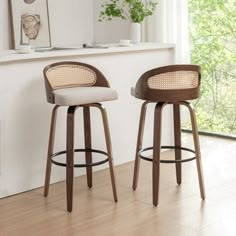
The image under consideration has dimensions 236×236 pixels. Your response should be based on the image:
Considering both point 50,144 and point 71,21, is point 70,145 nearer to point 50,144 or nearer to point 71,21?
point 50,144

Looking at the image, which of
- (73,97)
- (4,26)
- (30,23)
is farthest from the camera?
(30,23)

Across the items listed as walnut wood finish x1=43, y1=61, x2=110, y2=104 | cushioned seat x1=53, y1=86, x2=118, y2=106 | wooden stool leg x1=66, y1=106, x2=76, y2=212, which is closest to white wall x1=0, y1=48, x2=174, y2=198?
→ walnut wood finish x1=43, y1=61, x2=110, y2=104

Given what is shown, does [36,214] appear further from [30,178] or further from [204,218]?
[204,218]

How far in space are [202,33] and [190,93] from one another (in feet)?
7.61

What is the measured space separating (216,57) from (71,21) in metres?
1.67

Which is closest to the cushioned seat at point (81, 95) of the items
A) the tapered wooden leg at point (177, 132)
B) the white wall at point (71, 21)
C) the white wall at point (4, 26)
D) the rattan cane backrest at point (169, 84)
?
the rattan cane backrest at point (169, 84)

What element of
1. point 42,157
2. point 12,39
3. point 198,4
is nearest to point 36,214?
point 42,157

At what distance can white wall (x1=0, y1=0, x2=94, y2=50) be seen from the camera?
19.6ft

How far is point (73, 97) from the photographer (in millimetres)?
3271

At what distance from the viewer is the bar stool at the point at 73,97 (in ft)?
10.9

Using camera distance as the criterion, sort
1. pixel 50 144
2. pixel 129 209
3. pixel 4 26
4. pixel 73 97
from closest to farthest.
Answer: pixel 73 97 < pixel 129 209 < pixel 50 144 < pixel 4 26

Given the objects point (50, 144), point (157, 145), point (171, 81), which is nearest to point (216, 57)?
point (171, 81)

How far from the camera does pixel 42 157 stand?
152 inches

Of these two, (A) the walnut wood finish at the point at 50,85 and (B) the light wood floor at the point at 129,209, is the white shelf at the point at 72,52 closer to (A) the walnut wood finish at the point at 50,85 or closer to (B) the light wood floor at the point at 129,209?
(A) the walnut wood finish at the point at 50,85
